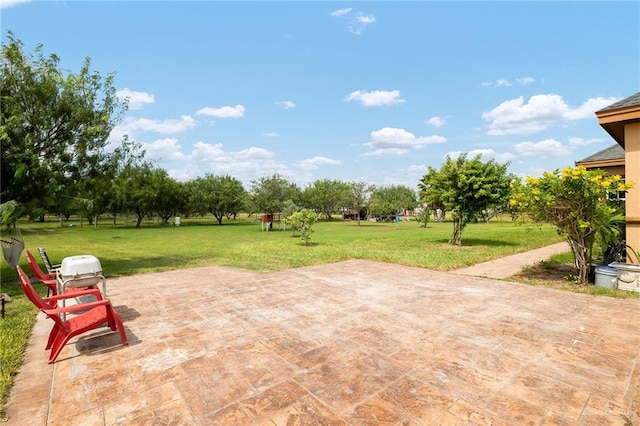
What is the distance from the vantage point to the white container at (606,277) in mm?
6434

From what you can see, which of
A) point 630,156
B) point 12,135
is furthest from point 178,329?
point 630,156

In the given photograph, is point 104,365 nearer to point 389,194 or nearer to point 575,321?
point 575,321

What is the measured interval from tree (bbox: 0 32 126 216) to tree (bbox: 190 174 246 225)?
108ft

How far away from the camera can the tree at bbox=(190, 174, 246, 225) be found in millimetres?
43281

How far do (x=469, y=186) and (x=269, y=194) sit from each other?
20.7 meters

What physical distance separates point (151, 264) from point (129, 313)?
5.84 m

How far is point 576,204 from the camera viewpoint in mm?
6770

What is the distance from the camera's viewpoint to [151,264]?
1038 cm

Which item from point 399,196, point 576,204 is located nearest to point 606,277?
point 576,204

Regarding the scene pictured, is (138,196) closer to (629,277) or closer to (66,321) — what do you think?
(66,321)

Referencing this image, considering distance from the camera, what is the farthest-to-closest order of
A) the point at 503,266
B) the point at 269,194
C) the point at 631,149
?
the point at 269,194 → the point at 503,266 → the point at 631,149

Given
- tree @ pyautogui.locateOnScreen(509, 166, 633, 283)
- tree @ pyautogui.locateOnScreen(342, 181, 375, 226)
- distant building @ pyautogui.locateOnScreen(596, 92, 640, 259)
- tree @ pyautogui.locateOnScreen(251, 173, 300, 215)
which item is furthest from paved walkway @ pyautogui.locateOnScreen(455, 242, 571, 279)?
tree @ pyautogui.locateOnScreen(342, 181, 375, 226)

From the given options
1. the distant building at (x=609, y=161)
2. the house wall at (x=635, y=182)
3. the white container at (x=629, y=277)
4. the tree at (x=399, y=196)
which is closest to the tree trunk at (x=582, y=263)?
the white container at (x=629, y=277)

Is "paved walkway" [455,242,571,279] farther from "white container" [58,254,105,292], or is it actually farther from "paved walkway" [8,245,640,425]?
"white container" [58,254,105,292]
